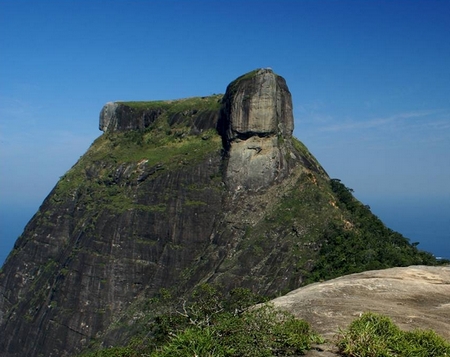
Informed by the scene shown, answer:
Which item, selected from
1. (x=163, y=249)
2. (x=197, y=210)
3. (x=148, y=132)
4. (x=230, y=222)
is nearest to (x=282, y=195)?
(x=230, y=222)

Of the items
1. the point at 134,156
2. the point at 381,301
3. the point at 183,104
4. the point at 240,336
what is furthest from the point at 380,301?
the point at 183,104

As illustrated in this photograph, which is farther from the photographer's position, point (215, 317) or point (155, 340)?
point (155, 340)

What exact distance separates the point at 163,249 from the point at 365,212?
24.3 m

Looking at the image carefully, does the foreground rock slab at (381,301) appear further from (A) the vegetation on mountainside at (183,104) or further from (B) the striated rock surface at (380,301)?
(A) the vegetation on mountainside at (183,104)

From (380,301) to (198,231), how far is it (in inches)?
1674

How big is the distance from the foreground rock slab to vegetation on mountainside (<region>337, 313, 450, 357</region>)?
1.29m

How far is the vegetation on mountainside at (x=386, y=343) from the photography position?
39.7 feet

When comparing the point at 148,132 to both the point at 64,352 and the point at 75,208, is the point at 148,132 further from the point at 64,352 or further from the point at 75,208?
the point at 64,352

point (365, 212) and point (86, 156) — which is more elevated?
point (86, 156)

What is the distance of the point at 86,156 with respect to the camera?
85312mm

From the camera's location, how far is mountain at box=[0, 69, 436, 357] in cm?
5112

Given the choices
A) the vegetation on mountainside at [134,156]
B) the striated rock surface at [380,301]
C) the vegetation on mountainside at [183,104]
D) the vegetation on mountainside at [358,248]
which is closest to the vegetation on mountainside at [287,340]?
the striated rock surface at [380,301]

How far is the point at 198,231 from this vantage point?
60.0 metres

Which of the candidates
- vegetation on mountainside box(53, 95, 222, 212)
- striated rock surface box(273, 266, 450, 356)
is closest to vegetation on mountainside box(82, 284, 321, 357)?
striated rock surface box(273, 266, 450, 356)
